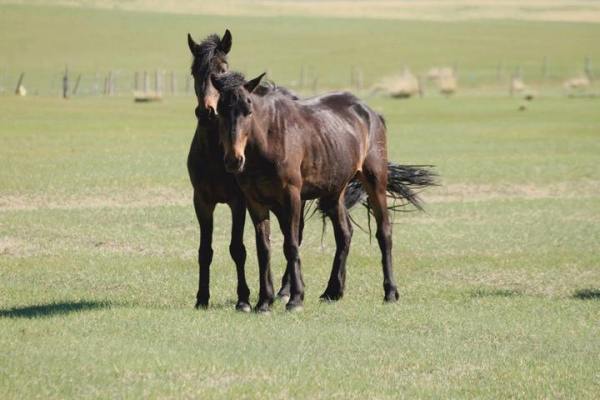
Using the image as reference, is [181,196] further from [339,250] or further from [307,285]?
[339,250]

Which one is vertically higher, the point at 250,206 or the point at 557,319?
the point at 250,206

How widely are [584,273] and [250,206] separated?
194 inches

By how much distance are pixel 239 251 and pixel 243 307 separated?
0.58 metres

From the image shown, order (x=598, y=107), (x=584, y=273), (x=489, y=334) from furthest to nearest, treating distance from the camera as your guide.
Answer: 1. (x=598, y=107)
2. (x=584, y=273)
3. (x=489, y=334)

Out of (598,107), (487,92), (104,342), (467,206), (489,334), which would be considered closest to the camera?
(104,342)

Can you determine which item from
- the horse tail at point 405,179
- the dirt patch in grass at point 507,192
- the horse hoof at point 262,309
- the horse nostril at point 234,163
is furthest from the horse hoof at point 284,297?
the dirt patch in grass at point 507,192

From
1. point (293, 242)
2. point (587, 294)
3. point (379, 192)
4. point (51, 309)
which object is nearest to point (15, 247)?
point (51, 309)

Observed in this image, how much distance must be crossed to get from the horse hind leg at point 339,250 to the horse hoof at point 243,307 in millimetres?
1156

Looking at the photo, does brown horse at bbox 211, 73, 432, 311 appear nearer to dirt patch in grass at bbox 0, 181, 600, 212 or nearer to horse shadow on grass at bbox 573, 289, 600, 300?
horse shadow on grass at bbox 573, 289, 600, 300

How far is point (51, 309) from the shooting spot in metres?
11.1

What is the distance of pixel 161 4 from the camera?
374ft

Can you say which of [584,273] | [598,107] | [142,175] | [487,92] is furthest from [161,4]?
[584,273]

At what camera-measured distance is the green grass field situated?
851 cm

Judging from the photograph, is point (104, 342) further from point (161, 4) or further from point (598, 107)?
point (161, 4)
